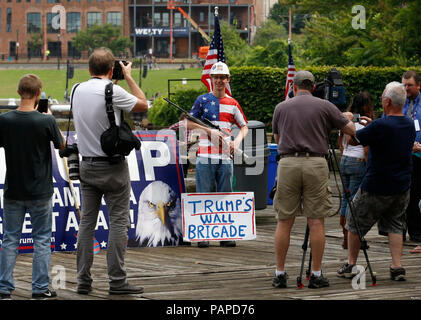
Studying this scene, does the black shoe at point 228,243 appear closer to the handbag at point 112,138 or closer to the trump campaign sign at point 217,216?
the trump campaign sign at point 217,216

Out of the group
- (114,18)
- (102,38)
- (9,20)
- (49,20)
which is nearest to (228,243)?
(102,38)

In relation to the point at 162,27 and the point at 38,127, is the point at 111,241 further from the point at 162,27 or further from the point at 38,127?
the point at 162,27

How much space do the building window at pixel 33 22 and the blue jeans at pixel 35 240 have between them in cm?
13578

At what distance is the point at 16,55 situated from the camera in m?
140

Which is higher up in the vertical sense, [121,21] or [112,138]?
[121,21]

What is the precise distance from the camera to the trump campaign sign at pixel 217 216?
1009 cm

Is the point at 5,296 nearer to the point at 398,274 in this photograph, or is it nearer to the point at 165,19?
the point at 398,274

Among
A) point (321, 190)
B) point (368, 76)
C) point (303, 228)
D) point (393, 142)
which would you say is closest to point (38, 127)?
point (321, 190)

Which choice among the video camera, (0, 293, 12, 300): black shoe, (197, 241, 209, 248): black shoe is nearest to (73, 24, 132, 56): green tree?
(197, 241, 209, 248): black shoe

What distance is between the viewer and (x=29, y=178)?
23.3ft

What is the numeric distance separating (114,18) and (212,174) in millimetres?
131139

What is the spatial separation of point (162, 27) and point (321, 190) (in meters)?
130

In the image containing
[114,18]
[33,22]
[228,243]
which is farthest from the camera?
[33,22]
